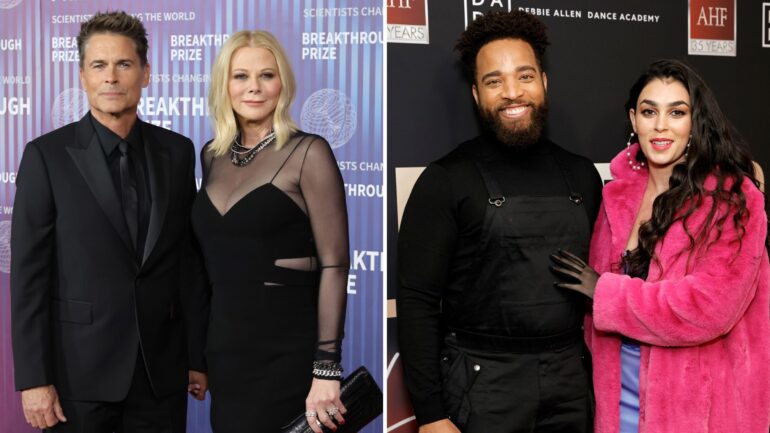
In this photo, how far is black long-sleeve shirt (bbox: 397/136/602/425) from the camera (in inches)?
96.2

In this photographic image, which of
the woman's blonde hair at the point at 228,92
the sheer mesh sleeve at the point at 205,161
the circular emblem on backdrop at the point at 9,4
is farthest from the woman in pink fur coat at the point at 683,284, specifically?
the circular emblem on backdrop at the point at 9,4

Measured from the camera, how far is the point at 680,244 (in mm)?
2373

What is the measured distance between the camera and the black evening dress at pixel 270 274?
2.32 metres

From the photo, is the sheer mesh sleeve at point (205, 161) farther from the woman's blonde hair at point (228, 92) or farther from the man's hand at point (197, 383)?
the man's hand at point (197, 383)

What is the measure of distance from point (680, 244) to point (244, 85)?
1379 millimetres

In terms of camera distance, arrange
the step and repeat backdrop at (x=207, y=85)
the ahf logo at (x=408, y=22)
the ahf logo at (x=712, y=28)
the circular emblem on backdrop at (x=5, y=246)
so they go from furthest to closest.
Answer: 1. the ahf logo at (x=712, y=28)
2. the ahf logo at (x=408, y=22)
3. the circular emblem on backdrop at (x=5, y=246)
4. the step and repeat backdrop at (x=207, y=85)

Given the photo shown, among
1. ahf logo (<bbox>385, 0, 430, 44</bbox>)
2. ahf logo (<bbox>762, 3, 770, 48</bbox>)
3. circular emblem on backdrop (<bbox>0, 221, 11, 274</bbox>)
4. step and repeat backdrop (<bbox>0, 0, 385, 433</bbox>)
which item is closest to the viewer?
step and repeat backdrop (<bbox>0, 0, 385, 433</bbox>)

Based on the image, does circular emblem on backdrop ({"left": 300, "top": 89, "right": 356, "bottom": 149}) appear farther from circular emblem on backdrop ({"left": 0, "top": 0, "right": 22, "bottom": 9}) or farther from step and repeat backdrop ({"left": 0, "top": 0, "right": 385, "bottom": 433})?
circular emblem on backdrop ({"left": 0, "top": 0, "right": 22, "bottom": 9})

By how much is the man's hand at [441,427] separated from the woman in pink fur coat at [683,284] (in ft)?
1.65

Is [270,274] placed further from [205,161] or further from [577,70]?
[577,70]

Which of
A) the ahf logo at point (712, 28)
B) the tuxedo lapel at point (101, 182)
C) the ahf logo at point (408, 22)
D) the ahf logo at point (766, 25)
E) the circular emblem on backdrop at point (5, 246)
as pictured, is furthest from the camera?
the ahf logo at point (766, 25)

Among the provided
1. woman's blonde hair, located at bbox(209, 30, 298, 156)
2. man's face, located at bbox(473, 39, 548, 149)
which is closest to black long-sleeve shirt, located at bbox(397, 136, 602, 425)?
man's face, located at bbox(473, 39, 548, 149)

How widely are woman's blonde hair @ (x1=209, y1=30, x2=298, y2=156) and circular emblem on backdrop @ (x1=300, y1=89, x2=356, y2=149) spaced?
5 cm

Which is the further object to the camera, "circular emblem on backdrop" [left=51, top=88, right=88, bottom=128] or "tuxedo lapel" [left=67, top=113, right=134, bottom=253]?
"circular emblem on backdrop" [left=51, top=88, right=88, bottom=128]
